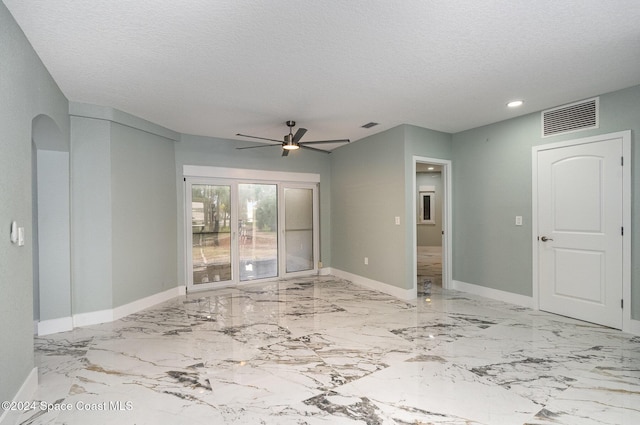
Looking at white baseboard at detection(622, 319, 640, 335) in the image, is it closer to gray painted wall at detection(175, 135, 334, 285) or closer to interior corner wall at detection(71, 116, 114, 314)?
gray painted wall at detection(175, 135, 334, 285)

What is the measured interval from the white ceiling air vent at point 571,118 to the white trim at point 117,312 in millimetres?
5890

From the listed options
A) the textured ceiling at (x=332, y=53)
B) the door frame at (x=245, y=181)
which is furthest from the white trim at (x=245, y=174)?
the textured ceiling at (x=332, y=53)

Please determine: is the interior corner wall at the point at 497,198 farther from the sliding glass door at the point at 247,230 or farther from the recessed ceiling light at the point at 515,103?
the sliding glass door at the point at 247,230

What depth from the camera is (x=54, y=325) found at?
3.50 metres

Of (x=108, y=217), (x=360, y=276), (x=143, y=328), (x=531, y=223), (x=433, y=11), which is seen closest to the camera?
(x=433, y=11)

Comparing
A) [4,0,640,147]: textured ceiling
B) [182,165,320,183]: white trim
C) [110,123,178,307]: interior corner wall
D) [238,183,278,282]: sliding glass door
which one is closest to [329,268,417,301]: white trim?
[238,183,278,282]: sliding glass door

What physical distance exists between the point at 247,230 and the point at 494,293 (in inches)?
170

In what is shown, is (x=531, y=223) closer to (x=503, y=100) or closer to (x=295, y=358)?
(x=503, y=100)

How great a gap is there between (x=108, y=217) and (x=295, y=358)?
2919 mm

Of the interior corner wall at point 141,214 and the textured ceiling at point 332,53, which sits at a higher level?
the textured ceiling at point 332,53

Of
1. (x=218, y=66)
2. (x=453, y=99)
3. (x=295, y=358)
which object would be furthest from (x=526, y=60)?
(x=295, y=358)

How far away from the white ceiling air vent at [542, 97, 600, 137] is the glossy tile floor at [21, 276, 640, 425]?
236cm

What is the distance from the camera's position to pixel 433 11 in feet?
6.81

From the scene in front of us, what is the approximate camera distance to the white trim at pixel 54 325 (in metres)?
3.43
